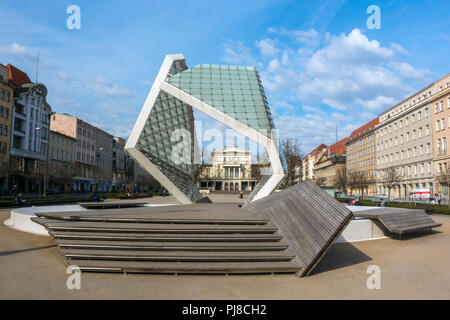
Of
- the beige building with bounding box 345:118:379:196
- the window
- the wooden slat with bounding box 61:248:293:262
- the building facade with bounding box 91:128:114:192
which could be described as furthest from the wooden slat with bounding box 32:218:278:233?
the building facade with bounding box 91:128:114:192

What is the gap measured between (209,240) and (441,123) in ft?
201

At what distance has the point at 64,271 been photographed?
8359mm

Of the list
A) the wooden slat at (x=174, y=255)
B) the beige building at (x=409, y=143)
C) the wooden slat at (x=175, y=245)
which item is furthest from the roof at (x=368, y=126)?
the wooden slat at (x=174, y=255)

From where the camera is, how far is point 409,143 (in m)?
67.5

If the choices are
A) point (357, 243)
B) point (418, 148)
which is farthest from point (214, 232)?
point (418, 148)

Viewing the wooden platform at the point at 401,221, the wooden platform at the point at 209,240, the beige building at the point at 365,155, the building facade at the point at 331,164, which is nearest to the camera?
the wooden platform at the point at 209,240

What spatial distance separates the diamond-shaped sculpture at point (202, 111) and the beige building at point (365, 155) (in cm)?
6611

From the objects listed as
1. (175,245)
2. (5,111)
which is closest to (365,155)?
(5,111)

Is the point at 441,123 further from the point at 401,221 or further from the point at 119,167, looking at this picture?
the point at 119,167

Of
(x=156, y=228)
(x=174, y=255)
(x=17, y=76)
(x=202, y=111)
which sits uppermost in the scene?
(x=17, y=76)

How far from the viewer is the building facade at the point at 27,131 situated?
55.9 metres

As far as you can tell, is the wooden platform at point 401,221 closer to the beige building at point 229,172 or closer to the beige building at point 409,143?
the beige building at point 409,143

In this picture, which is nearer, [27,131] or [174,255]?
[174,255]

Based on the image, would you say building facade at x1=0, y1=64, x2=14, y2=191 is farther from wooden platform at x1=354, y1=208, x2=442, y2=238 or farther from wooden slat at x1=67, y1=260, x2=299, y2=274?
wooden platform at x1=354, y1=208, x2=442, y2=238
